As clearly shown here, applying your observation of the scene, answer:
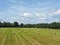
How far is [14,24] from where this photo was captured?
183 metres

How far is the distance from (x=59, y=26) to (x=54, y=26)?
395cm

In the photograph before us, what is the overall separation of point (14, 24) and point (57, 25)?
62659 mm

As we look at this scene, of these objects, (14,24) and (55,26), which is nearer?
(55,26)

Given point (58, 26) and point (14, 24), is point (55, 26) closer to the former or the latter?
point (58, 26)

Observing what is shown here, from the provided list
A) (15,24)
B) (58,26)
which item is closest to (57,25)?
(58,26)

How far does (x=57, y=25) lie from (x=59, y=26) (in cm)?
197

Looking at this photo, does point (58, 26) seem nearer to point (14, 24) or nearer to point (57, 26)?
point (57, 26)

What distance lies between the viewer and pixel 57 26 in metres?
130

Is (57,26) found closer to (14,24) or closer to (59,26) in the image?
(59,26)

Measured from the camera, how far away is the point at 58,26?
131000mm

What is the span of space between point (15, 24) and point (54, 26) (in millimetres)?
62754

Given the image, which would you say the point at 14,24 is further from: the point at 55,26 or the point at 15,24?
the point at 55,26

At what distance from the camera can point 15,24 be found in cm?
18288

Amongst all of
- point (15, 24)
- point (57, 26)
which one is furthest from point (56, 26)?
point (15, 24)
